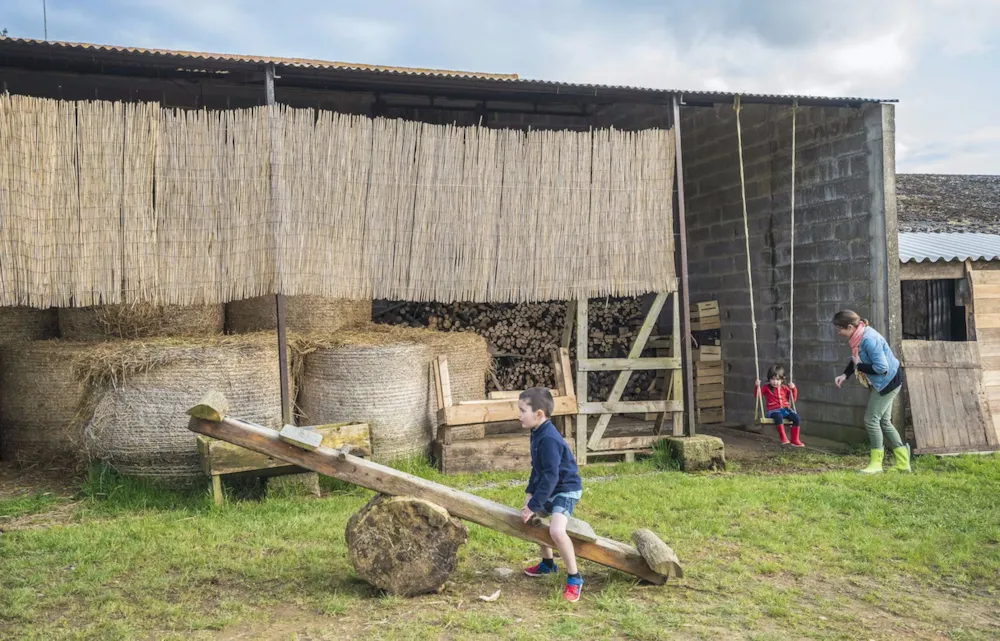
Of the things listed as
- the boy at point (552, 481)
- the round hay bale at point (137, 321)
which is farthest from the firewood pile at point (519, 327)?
the boy at point (552, 481)

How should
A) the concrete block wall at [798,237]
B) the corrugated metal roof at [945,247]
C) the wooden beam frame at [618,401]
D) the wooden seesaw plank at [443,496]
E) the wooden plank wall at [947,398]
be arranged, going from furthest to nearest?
1. the corrugated metal roof at [945,247]
2. the concrete block wall at [798,237]
3. the wooden plank wall at [947,398]
4. the wooden beam frame at [618,401]
5. the wooden seesaw plank at [443,496]

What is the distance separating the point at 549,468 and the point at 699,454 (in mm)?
3905

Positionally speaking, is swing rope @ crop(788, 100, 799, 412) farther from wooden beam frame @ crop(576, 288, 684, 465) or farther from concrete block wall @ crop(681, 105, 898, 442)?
wooden beam frame @ crop(576, 288, 684, 465)

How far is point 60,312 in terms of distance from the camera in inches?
313

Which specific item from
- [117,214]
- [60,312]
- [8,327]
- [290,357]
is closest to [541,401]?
[290,357]

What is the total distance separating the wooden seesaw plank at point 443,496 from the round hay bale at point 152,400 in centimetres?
225

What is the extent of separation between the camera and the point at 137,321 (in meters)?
7.50

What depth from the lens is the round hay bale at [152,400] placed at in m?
6.95

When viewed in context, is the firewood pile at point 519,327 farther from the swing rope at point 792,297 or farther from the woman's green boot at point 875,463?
the woman's green boot at point 875,463

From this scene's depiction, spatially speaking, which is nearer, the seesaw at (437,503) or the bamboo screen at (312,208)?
the seesaw at (437,503)

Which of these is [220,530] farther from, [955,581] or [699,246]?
[699,246]

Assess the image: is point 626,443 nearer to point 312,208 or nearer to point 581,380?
point 581,380

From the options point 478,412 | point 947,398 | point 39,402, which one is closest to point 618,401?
point 478,412

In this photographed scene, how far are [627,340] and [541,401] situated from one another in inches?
268
